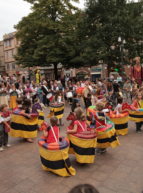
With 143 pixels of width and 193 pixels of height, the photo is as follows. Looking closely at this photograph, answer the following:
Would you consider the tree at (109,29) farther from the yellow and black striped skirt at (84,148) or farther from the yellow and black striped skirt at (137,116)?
the yellow and black striped skirt at (84,148)

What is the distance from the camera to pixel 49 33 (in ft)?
79.6

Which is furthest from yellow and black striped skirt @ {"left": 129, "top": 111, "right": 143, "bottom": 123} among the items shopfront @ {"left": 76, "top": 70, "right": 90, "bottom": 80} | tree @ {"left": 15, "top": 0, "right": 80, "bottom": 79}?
shopfront @ {"left": 76, "top": 70, "right": 90, "bottom": 80}

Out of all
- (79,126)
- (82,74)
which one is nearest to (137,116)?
(79,126)

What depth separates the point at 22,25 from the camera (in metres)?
24.5

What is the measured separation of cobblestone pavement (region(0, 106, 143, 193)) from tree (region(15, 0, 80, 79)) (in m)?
19.0

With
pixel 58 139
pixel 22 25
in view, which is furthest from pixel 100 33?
pixel 58 139

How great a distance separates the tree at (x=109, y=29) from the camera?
66.6ft

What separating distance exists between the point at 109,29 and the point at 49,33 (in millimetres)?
8168

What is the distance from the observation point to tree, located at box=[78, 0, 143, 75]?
20297 mm

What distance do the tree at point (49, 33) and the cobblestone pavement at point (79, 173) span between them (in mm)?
19011

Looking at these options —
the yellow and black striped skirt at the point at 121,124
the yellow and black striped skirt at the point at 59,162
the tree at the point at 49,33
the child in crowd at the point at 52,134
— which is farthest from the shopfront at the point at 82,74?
the yellow and black striped skirt at the point at 59,162

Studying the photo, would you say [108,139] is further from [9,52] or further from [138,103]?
[9,52]

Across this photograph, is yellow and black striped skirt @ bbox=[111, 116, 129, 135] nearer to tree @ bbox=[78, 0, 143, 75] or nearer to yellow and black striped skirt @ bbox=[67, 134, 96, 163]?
yellow and black striped skirt @ bbox=[67, 134, 96, 163]

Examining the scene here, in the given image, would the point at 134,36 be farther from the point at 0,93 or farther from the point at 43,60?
the point at 0,93
